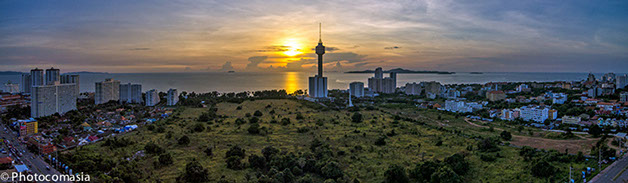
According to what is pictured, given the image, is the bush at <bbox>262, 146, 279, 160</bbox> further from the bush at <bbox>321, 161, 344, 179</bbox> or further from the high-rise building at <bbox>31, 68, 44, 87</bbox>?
the high-rise building at <bbox>31, 68, 44, 87</bbox>

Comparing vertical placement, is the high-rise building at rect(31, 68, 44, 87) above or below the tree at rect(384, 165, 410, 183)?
above

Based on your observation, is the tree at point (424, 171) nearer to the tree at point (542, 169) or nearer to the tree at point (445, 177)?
the tree at point (445, 177)

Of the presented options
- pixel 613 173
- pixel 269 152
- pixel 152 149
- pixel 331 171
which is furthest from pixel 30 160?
pixel 613 173

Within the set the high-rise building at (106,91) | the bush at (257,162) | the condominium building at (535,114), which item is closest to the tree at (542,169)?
the bush at (257,162)

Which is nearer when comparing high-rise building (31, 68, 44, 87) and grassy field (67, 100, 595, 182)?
grassy field (67, 100, 595, 182)

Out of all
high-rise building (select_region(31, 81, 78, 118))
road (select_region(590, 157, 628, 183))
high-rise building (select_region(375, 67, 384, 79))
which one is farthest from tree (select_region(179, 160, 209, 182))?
high-rise building (select_region(375, 67, 384, 79))

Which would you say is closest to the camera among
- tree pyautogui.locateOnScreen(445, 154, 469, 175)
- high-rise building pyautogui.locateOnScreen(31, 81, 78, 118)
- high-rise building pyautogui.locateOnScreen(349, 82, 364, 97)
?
tree pyautogui.locateOnScreen(445, 154, 469, 175)

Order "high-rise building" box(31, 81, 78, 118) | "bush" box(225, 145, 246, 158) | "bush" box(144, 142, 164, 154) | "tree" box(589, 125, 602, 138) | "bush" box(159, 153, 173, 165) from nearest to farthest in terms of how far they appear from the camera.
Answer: "bush" box(159, 153, 173, 165) < "bush" box(225, 145, 246, 158) < "bush" box(144, 142, 164, 154) < "tree" box(589, 125, 602, 138) < "high-rise building" box(31, 81, 78, 118)

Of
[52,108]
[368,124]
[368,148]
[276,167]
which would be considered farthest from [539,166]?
[52,108]
